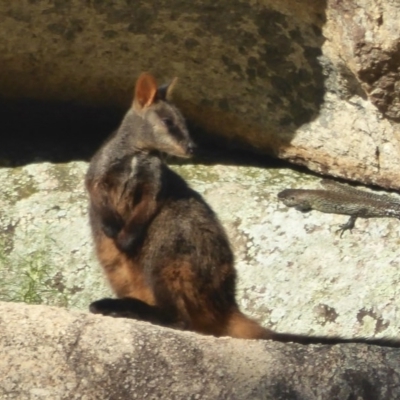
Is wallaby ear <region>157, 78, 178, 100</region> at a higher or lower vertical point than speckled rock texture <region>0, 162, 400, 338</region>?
higher

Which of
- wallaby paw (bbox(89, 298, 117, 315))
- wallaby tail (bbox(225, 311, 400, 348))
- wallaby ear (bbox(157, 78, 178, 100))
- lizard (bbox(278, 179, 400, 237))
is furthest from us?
lizard (bbox(278, 179, 400, 237))

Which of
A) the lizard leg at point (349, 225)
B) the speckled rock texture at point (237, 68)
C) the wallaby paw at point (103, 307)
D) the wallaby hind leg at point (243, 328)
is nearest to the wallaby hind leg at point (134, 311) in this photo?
the wallaby paw at point (103, 307)

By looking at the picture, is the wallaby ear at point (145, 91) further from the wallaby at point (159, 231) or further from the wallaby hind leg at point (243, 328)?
the wallaby hind leg at point (243, 328)

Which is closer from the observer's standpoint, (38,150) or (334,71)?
(334,71)

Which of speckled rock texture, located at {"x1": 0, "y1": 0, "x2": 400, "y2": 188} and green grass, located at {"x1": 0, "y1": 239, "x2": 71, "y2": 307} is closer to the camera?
speckled rock texture, located at {"x1": 0, "y1": 0, "x2": 400, "y2": 188}

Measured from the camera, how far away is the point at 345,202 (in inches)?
214

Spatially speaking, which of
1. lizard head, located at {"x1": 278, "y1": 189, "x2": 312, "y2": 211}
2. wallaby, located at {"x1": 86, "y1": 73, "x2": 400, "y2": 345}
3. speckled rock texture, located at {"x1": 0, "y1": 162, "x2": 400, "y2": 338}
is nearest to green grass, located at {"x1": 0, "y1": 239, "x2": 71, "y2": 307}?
speckled rock texture, located at {"x1": 0, "y1": 162, "x2": 400, "y2": 338}

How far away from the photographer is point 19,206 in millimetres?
5605

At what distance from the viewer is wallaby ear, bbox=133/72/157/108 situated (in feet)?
16.6

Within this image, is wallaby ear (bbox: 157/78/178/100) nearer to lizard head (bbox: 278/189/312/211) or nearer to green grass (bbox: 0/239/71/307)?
lizard head (bbox: 278/189/312/211)

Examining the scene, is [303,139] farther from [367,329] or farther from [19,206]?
[19,206]

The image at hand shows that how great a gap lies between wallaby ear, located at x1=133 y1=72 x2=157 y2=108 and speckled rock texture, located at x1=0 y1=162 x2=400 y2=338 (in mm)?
664

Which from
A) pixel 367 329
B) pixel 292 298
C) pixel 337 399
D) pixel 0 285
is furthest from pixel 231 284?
pixel 337 399

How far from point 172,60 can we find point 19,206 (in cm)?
109
